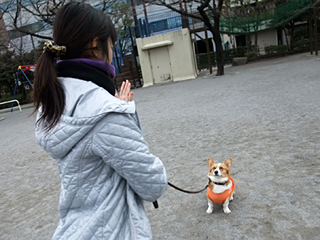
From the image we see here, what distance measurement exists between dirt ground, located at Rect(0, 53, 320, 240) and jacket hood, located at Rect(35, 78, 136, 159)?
65.7 inches

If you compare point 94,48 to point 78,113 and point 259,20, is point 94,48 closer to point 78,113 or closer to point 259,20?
point 78,113

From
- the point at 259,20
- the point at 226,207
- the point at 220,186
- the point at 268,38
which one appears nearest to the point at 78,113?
the point at 220,186

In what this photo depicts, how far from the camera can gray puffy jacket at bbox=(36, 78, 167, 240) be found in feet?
3.22

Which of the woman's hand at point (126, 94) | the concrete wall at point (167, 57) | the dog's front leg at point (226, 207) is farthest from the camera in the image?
the concrete wall at point (167, 57)

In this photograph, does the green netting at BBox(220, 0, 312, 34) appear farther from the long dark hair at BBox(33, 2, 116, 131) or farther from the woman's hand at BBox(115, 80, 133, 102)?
the long dark hair at BBox(33, 2, 116, 131)

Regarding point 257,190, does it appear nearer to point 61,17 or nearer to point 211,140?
point 211,140

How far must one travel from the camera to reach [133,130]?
1.02 meters

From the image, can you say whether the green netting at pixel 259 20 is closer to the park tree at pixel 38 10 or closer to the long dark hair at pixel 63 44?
the park tree at pixel 38 10

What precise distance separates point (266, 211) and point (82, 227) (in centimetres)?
191

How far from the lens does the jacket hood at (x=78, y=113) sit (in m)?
0.97

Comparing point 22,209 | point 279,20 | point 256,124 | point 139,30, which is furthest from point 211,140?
point 279,20

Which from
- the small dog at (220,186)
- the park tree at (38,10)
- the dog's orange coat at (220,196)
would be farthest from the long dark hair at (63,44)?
the park tree at (38,10)

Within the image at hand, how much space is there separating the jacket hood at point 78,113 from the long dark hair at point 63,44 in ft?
0.10

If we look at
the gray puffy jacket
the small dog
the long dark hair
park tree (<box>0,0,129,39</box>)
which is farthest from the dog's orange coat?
park tree (<box>0,0,129,39</box>)
